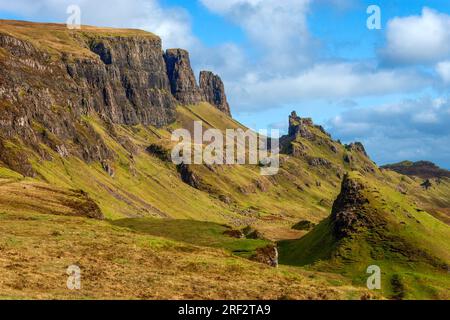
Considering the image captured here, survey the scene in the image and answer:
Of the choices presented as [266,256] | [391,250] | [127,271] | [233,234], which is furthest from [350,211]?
[127,271]

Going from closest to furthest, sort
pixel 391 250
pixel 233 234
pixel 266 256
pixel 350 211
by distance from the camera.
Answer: pixel 266 256, pixel 233 234, pixel 391 250, pixel 350 211

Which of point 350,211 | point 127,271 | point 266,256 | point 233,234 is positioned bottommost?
point 127,271

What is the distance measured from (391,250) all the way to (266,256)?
183 ft

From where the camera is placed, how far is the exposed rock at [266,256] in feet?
264

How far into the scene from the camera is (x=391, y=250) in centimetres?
12562

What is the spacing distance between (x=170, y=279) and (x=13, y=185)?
7886 centimetres

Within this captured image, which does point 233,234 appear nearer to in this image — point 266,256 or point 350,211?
point 266,256

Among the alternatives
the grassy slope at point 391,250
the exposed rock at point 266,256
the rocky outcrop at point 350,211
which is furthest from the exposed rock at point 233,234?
the rocky outcrop at point 350,211

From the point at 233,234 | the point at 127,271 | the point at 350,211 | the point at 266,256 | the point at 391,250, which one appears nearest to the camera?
the point at 127,271

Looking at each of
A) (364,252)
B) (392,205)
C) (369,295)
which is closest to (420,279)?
(364,252)

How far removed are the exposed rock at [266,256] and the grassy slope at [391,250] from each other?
32.5 m

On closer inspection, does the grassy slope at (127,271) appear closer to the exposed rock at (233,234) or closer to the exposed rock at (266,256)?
the exposed rock at (266,256)
